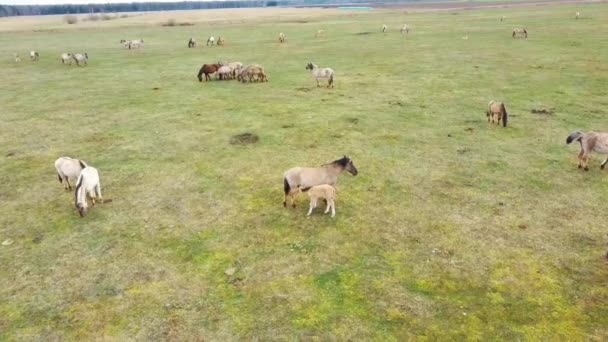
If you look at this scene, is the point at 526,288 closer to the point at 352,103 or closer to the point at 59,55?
the point at 352,103

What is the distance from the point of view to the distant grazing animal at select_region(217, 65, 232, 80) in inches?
1200

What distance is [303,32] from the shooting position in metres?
65.2

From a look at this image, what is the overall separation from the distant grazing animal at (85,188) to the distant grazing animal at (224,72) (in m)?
18.9

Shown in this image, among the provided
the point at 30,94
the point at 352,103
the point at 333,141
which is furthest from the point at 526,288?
the point at 30,94

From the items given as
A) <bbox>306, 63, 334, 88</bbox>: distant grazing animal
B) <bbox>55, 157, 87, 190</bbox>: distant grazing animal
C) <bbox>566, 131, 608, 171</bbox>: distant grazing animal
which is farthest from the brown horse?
<bbox>566, 131, 608, 171</bbox>: distant grazing animal

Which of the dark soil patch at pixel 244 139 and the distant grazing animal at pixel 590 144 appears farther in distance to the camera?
the dark soil patch at pixel 244 139

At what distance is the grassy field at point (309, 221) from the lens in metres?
8.49

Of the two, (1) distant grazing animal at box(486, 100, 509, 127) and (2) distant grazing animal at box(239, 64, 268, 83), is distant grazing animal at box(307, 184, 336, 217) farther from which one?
(2) distant grazing animal at box(239, 64, 268, 83)

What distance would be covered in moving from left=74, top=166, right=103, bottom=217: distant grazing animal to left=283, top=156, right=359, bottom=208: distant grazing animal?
5421 millimetres

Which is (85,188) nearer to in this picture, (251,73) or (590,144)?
(590,144)

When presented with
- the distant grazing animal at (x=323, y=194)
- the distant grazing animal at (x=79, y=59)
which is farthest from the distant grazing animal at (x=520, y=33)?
the distant grazing animal at (x=323, y=194)

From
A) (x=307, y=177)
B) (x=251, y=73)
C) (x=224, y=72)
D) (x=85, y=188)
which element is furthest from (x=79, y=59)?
(x=307, y=177)

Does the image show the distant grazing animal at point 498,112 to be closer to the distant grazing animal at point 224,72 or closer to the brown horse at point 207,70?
the distant grazing animal at point 224,72

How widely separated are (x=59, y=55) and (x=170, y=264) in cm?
4549
